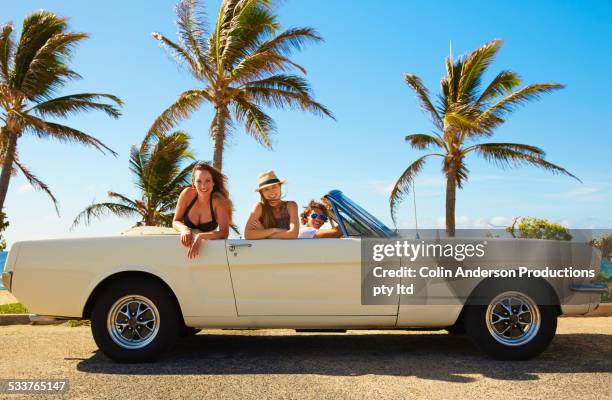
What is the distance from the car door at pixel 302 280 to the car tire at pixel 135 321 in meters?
0.63

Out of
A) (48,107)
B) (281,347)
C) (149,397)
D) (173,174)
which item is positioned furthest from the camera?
(173,174)

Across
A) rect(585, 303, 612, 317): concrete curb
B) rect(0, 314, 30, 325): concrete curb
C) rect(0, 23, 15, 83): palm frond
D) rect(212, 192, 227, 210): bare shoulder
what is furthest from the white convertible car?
rect(0, 23, 15, 83): palm frond

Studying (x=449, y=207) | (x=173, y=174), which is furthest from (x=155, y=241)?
(x=173, y=174)

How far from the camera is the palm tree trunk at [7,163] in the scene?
1641 centimetres

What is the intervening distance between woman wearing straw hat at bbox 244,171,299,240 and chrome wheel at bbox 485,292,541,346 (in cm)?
186

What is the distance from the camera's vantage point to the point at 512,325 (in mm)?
4555

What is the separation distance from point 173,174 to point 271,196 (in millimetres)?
16455

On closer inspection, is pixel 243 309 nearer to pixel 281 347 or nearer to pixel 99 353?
pixel 281 347

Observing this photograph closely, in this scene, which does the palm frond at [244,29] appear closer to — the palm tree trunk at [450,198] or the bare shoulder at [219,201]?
the palm tree trunk at [450,198]

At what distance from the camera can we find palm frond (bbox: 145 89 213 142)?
14927mm

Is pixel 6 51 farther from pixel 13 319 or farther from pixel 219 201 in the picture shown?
pixel 219 201

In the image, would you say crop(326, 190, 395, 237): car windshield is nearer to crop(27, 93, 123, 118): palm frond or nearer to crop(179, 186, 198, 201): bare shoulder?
crop(179, 186, 198, 201): bare shoulder

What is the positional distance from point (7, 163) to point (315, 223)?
48.3ft

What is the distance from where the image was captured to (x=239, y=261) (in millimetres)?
4520
